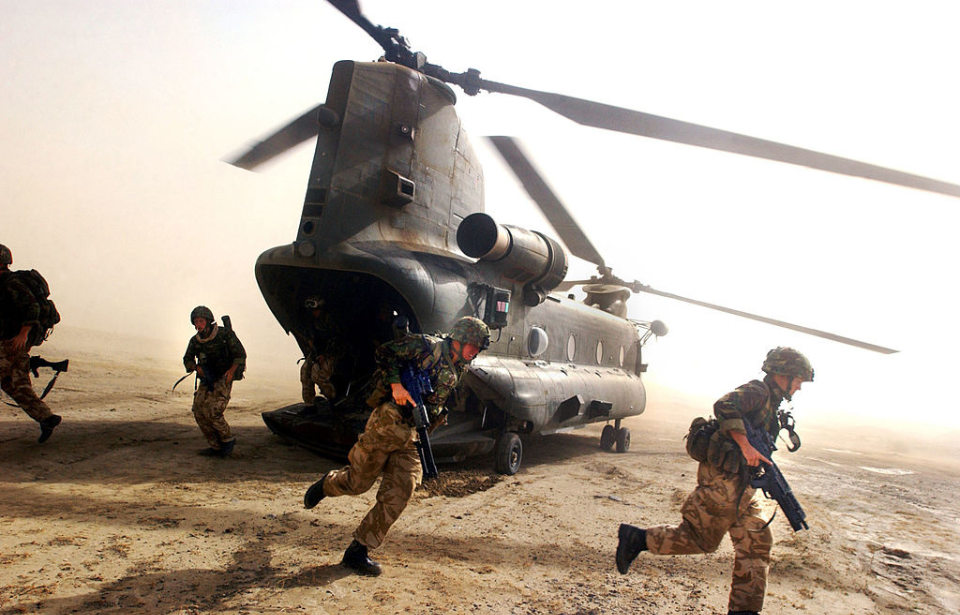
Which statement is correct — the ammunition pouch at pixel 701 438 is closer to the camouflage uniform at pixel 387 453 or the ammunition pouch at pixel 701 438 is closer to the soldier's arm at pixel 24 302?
the camouflage uniform at pixel 387 453

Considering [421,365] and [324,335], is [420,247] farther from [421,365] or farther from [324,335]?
[421,365]

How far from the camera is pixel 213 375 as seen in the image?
17.6 feet

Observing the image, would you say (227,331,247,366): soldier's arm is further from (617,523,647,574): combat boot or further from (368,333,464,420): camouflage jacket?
(617,523,647,574): combat boot

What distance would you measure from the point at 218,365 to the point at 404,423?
3.04 metres

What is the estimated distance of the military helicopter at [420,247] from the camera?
5387 mm

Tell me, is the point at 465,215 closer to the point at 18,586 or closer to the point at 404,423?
the point at 404,423

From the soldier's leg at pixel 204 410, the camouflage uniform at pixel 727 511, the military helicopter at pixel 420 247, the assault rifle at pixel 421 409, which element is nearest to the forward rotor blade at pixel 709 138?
the military helicopter at pixel 420 247

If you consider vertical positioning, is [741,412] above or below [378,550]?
above

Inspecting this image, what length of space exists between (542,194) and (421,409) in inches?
193

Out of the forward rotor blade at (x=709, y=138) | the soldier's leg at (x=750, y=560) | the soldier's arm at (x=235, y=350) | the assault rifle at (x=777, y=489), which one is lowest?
the soldier's leg at (x=750, y=560)

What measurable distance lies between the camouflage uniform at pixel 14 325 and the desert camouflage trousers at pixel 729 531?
539 cm

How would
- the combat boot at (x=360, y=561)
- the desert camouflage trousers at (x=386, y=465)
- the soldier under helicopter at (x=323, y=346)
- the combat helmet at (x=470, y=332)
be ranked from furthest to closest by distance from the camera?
the soldier under helicopter at (x=323, y=346) → the combat helmet at (x=470, y=332) → the desert camouflage trousers at (x=386, y=465) → the combat boot at (x=360, y=561)

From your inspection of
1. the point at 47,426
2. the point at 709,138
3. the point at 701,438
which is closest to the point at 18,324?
the point at 47,426

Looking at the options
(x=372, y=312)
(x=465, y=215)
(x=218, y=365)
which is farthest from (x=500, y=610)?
(x=465, y=215)
